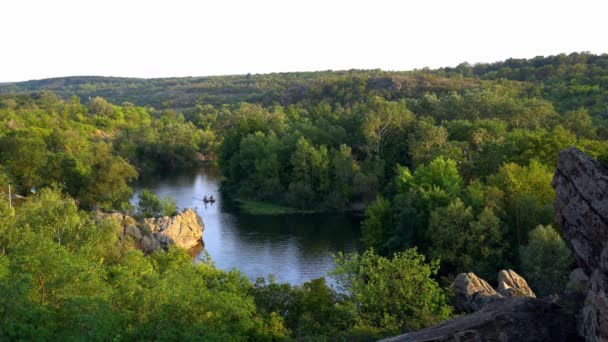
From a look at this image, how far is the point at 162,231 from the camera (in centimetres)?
4362

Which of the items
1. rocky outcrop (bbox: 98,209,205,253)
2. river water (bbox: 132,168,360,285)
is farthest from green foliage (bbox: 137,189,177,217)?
river water (bbox: 132,168,360,285)

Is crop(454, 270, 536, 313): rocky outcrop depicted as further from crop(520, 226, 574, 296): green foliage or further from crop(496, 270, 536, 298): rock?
crop(520, 226, 574, 296): green foliage

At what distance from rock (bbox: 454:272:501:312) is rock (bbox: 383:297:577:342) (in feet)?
26.9

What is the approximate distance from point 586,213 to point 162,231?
34.8 metres

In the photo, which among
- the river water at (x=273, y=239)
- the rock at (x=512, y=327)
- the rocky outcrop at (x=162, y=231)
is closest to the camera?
the rock at (x=512, y=327)

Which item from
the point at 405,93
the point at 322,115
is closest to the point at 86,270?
the point at 322,115

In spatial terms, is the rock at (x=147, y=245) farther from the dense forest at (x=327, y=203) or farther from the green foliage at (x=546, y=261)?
the green foliage at (x=546, y=261)

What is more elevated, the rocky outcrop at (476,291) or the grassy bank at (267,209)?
the rocky outcrop at (476,291)

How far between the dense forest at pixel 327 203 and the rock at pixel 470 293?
0.86 m

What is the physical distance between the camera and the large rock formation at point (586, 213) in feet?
40.8

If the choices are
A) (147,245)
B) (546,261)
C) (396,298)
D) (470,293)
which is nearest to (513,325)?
(396,298)

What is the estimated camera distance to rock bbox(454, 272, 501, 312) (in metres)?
23.3

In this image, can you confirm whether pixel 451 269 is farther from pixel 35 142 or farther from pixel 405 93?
pixel 405 93

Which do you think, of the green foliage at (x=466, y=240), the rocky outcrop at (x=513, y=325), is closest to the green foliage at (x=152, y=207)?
the green foliage at (x=466, y=240)
